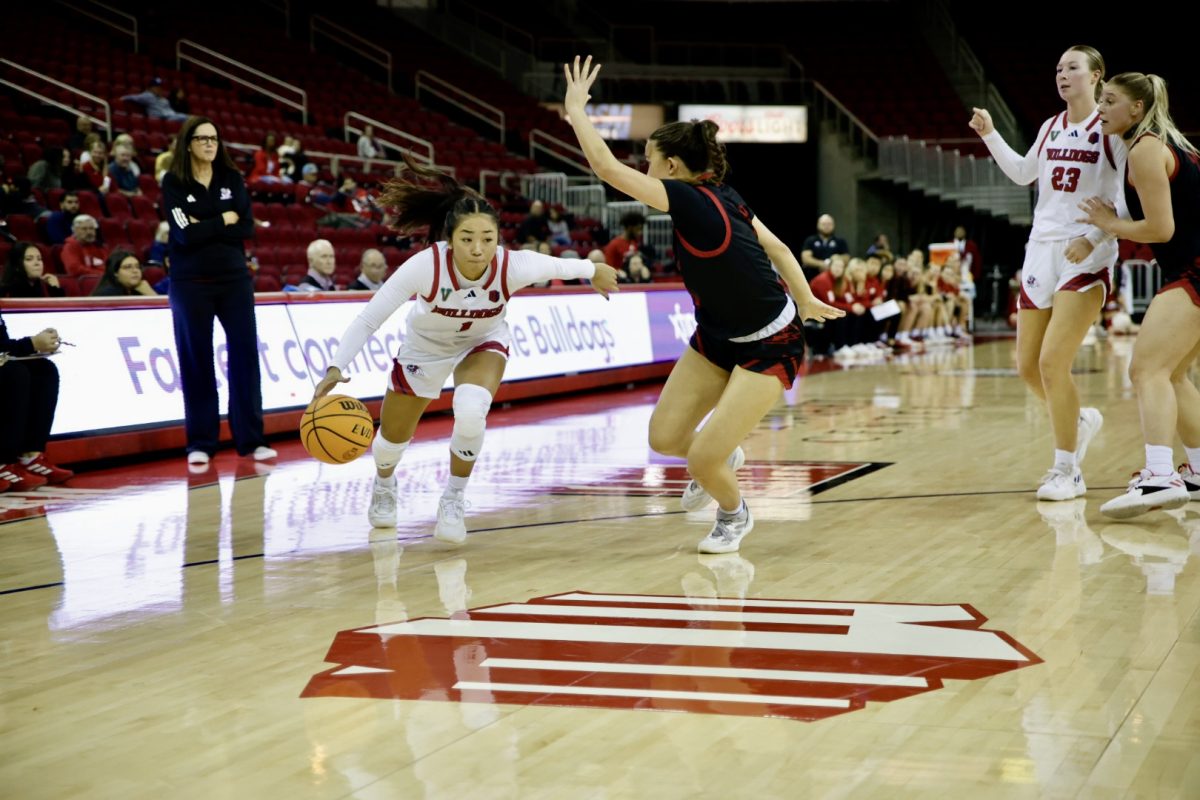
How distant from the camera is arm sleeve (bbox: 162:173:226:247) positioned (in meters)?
8.98

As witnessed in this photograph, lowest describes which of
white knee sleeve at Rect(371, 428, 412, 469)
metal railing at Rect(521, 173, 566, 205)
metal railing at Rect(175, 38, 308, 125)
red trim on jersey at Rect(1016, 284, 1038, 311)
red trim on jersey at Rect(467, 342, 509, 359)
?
white knee sleeve at Rect(371, 428, 412, 469)

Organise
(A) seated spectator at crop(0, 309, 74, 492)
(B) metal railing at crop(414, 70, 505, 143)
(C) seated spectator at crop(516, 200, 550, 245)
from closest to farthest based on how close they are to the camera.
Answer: (A) seated spectator at crop(0, 309, 74, 492), (C) seated spectator at crop(516, 200, 550, 245), (B) metal railing at crop(414, 70, 505, 143)

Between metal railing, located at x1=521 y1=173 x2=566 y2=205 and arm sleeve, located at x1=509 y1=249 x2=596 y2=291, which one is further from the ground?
metal railing, located at x1=521 y1=173 x2=566 y2=205

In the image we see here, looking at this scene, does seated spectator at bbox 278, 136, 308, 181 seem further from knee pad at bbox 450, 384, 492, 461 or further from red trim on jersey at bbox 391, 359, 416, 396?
knee pad at bbox 450, 384, 492, 461

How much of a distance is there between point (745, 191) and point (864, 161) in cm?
301

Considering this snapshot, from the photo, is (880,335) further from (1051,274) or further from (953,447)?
(1051,274)

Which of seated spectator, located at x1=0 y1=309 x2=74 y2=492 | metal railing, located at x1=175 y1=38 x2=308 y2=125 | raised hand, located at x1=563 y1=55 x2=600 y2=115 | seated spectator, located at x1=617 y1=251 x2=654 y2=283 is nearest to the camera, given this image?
raised hand, located at x1=563 y1=55 x2=600 y2=115

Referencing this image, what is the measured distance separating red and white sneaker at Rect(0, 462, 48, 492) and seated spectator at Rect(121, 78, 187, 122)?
12.3 m

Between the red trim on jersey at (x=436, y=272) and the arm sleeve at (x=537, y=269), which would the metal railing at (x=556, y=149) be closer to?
the arm sleeve at (x=537, y=269)

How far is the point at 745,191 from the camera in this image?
33.9 m

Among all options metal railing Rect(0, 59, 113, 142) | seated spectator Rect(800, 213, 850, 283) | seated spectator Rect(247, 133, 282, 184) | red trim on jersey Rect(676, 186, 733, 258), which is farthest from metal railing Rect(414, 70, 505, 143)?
red trim on jersey Rect(676, 186, 733, 258)

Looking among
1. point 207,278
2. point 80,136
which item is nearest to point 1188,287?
point 207,278

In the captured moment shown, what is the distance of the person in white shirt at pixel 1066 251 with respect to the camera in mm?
6758

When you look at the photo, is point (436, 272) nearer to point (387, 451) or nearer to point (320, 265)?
point (387, 451)
